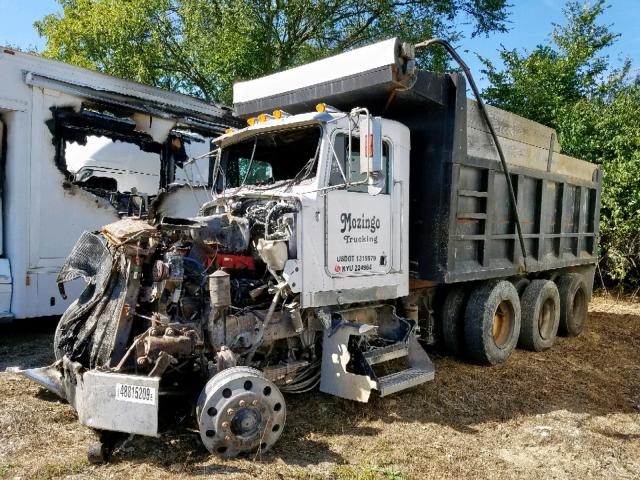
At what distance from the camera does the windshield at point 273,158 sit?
4.91 meters

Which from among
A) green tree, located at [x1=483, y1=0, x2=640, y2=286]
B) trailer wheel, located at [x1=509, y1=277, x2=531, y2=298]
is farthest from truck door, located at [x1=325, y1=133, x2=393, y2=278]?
green tree, located at [x1=483, y1=0, x2=640, y2=286]

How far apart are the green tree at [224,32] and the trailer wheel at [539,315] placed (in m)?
9.92

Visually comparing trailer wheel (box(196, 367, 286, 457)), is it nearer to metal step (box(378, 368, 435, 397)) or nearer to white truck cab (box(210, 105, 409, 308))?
white truck cab (box(210, 105, 409, 308))

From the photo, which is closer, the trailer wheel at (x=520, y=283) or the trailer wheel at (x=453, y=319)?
the trailer wheel at (x=453, y=319)

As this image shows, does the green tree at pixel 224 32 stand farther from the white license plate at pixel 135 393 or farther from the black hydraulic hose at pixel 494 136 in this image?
the white license plate at pixel 135 393

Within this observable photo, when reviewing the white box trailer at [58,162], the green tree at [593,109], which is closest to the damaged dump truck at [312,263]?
the white box trailer at [58,162]

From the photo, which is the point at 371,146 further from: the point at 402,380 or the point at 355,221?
the point at 402,380

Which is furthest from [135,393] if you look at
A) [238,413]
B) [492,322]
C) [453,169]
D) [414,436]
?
[492,322]

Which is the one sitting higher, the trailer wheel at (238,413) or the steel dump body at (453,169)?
the steel dump body at (453,169)

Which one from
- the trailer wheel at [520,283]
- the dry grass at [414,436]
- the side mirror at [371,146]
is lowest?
the dry grass at [414,436]

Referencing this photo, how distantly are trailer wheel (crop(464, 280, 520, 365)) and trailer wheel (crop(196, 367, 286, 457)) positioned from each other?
3.15m

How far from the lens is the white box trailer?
659 cm

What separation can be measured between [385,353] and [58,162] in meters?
4.66

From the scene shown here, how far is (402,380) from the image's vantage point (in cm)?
493
